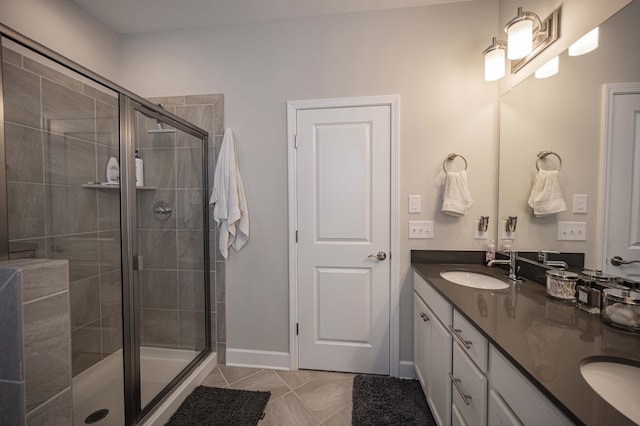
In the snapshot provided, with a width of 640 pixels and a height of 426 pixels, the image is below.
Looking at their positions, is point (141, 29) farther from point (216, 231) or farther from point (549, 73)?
point (549, 73)

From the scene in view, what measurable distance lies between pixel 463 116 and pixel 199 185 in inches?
82.6

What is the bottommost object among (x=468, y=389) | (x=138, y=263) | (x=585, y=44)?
(x=468, y=389)

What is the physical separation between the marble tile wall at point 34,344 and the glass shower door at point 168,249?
588 mm

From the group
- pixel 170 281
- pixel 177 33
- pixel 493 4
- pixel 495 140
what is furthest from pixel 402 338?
pixel 177 33

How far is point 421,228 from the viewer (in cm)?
198

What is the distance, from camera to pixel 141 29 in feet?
7.19

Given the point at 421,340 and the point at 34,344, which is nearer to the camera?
the point at 34,344

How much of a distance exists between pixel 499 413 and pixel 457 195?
133cm

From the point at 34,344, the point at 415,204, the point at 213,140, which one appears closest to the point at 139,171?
the point at 213,140

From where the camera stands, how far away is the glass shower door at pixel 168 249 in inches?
63.0

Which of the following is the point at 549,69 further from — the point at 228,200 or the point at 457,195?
the point at 228,200

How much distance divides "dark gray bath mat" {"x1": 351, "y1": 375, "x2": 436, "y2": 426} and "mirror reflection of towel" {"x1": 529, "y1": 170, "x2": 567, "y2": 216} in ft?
4.61

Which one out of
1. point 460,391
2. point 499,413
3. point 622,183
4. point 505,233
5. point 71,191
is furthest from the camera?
point 505,233

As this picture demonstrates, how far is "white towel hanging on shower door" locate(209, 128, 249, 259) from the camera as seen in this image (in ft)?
6.63
